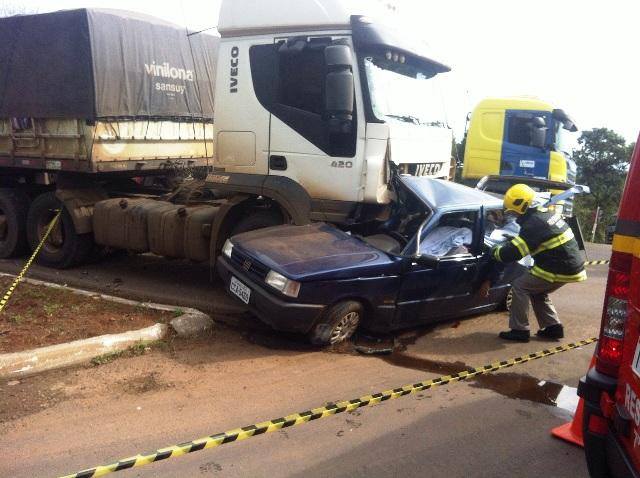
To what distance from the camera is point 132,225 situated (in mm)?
6816

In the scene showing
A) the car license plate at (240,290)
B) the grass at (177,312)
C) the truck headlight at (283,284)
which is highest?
the truck headlight at (283,284)

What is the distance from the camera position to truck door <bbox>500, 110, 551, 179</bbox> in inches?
426

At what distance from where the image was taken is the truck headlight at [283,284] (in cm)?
461

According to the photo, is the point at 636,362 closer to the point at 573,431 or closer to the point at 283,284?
the point at 573,431

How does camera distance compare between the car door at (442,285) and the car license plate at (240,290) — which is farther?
the car door at (442,285)

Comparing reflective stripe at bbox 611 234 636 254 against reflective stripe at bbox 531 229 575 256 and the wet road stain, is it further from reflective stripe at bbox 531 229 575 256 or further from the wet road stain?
reflective stripe at bbox 531 229 575 256

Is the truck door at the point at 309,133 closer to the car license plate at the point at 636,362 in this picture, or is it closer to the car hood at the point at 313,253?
the car hood at the point at 313,253

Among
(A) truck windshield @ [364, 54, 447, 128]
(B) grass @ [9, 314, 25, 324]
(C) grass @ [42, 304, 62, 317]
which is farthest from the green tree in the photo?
(B) grass @ [9, 314, 25, 324]

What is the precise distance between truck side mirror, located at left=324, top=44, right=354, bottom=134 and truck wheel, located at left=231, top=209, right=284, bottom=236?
1.36 meters

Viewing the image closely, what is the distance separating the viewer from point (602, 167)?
74.2 feet

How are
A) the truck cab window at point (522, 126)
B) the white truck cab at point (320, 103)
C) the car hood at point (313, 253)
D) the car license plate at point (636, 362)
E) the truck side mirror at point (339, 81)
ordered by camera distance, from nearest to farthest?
the car license plate at point (636, 362)
the car hood at point (313, 253)
the truck side mirror at point (339, 81)
the white truck cab at point (320, 103)
the truck cab window at point (522, 126)

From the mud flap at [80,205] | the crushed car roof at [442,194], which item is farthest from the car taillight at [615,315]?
the mud flap at [80,205]

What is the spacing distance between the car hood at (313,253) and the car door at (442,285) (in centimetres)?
33

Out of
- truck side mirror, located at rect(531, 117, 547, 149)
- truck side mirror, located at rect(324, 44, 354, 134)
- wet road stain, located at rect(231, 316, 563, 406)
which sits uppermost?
truck side mirror, located at rect(324, 44, 354, 134)
